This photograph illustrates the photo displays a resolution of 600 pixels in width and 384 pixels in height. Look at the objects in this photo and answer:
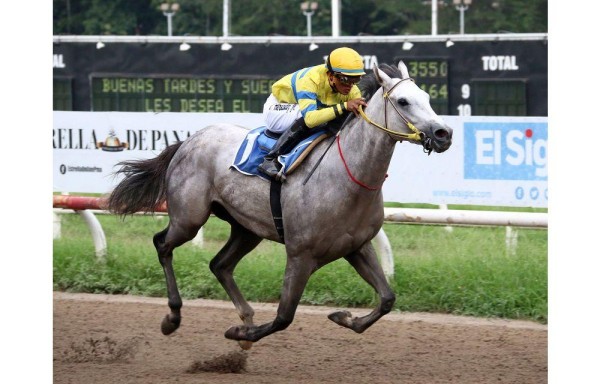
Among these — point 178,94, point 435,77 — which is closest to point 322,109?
point 435,77

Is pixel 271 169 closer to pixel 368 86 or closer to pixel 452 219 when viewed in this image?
pixel 368 86

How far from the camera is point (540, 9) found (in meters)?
20.9

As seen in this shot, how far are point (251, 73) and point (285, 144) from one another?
21.4 ft

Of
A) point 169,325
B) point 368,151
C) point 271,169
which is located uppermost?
point 368,151

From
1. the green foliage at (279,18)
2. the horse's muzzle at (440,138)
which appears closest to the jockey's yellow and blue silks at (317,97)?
the horse's muzzle at (440,138)

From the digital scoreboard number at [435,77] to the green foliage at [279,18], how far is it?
31.3 feet

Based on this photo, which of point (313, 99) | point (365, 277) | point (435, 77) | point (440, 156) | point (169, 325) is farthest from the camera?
point (435, 77)

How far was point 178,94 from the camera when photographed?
1307 cm

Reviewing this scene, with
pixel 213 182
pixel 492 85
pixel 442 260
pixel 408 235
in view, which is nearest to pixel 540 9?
pixel 492 85

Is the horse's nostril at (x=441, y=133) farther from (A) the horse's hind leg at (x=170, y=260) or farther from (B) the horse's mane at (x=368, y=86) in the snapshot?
(A) the horse's hind leg at (x=170, y=260)

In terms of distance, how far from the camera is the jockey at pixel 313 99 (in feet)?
20.5

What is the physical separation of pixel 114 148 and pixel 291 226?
4.87 metres

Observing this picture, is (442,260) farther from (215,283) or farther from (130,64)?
(130,64)

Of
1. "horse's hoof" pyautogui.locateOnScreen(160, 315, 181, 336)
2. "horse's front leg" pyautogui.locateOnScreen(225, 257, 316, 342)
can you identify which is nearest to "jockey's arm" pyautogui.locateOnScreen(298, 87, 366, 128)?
"horse's front leg" pyautogui.locateOnScreen(225, 257, 316, 342)
